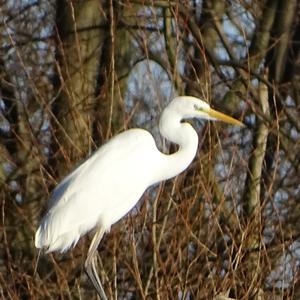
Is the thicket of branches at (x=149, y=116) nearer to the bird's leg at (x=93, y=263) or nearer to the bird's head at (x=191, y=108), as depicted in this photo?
the bird's leg at (x=93, y=263)

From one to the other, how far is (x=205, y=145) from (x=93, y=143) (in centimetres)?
103

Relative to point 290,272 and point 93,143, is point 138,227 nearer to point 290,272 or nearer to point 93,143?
point 93,143

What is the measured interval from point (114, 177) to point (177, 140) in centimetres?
39

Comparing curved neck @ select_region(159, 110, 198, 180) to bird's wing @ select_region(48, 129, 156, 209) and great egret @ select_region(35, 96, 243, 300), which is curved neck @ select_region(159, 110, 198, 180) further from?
bird's wing @ select_region(48, 129, 156, 209)

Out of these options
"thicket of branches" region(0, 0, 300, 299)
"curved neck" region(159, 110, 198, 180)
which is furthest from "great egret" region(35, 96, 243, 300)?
"thicket of branches" region(0, 0, 300, 299)

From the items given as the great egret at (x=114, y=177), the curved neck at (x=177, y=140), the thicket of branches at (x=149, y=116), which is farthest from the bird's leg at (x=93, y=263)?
the thicket of branches at (x=149, y=116)

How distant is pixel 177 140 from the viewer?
26.8 feet

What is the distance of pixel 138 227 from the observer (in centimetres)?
930

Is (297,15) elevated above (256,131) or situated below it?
above

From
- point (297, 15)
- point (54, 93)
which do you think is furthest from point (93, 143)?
point (297, 15)

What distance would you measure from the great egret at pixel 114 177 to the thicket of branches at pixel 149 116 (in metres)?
1.01

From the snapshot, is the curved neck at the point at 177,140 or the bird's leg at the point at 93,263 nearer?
the curved neck at the point at 177,140

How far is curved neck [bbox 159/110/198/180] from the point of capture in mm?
8086

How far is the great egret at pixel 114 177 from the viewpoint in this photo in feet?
26.5
